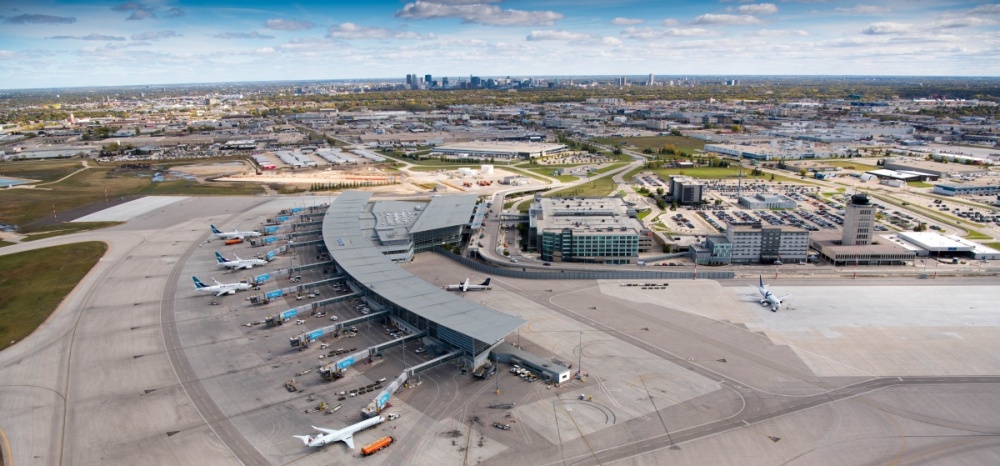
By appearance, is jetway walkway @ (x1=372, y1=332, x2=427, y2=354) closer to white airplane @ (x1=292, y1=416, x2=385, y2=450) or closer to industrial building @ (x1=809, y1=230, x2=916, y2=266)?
white airplane @ (x1=292, y1=416, x2=385, y2=450)

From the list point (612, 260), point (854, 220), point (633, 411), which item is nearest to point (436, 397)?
point (633, 411)

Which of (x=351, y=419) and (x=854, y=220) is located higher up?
(x=854, y=220)

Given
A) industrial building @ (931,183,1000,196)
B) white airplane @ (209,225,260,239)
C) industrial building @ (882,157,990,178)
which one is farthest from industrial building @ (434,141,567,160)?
industrial building @ (931,183,1000,196)

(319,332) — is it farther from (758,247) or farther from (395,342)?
(758,247)

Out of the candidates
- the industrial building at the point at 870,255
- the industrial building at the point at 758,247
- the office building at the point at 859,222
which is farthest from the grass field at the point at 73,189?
the office building at the point at 859,222

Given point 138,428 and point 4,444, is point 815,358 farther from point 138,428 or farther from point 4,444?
point 4,444

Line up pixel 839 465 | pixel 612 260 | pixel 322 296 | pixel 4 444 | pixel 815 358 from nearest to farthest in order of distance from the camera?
pixel 839 465
pixel 4 444
pixel 815 358
pixel 322 296
pixel 612 260
